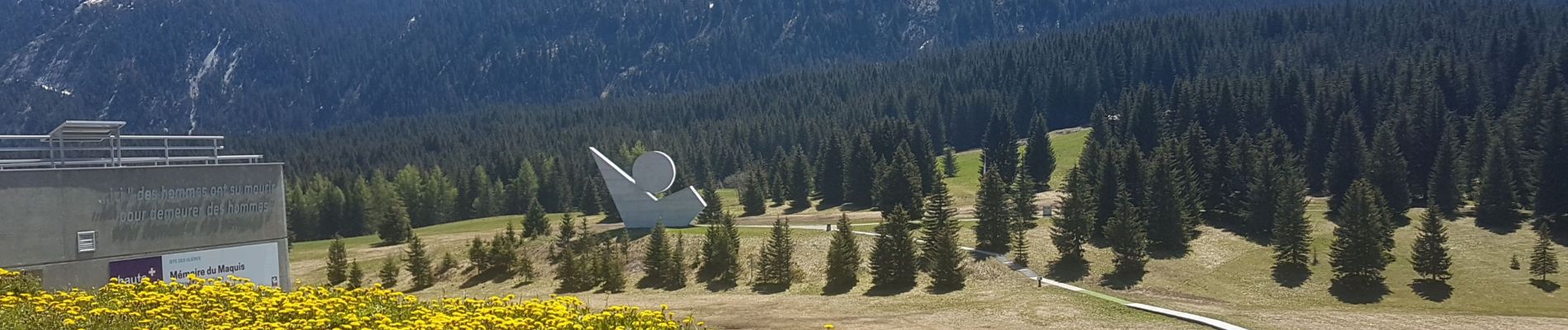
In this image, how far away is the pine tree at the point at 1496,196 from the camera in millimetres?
74312

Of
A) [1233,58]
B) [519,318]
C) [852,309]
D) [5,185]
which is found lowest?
[852,309]

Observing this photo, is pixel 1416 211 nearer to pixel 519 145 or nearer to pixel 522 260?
pixel 522 260

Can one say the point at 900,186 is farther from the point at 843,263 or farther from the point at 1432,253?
the point at 1432,253

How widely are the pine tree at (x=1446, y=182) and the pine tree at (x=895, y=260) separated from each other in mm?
39891

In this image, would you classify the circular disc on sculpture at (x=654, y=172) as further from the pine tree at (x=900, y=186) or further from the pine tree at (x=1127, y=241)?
the pine tree at (x=1127, y=241)

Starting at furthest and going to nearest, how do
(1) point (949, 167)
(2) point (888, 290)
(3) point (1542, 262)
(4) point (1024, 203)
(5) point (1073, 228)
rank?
(1) point (949, 167), (4) point (1024, 203), (5) point (1073, 228), (2) point (888, 290), (3) point (1542, 262)

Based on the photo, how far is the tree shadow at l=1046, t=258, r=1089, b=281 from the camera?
62281 millimetres

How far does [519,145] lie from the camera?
17138cm

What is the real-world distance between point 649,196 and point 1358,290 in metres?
42.5

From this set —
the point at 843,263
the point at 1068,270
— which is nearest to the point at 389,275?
the point at 843,263

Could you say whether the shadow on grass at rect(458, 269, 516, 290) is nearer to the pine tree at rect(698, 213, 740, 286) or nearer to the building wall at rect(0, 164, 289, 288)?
the pine tree at rect(698, 213, 740, 286)

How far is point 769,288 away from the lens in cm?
6128

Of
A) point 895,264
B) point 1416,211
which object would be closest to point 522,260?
point 895,264

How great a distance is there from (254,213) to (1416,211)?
75951 mm
